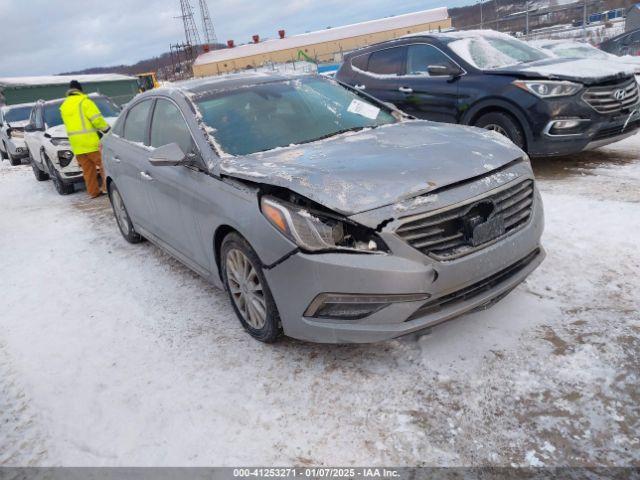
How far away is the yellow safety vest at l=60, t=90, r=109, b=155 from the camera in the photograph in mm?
7672

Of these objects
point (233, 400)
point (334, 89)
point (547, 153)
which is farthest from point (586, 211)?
point (233, 400)

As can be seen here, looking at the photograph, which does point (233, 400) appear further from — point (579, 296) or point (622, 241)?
point (622, 241)

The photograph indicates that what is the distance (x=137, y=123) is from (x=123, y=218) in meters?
1.30

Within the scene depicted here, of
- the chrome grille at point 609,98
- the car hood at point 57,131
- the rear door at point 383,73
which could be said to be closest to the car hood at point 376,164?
the chrome grille at point 609,98

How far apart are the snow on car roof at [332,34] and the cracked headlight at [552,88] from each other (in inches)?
2389

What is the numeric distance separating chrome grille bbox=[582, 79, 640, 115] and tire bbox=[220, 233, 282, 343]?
455 centimetres

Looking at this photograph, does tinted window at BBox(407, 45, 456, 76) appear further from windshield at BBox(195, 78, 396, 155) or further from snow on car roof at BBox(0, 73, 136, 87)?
snow on car roof at BBox(0, 73, 136, 87)

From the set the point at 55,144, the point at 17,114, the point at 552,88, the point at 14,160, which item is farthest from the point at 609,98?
the point at 17,114

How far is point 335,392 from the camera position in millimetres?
2672

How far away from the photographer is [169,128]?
3932mm

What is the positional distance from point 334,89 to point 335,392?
271 centimetres

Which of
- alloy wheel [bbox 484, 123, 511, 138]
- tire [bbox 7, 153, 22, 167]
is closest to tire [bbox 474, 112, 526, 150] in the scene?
alloy wheel [bbox 484, 123, 511, 138]

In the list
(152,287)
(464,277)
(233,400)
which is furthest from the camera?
(152,287)

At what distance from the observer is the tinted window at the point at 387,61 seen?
7.18 m
